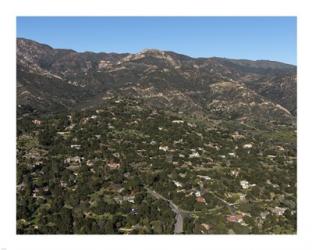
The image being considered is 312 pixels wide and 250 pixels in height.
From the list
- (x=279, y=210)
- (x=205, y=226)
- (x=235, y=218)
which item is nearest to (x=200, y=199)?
(x=235, y=218)

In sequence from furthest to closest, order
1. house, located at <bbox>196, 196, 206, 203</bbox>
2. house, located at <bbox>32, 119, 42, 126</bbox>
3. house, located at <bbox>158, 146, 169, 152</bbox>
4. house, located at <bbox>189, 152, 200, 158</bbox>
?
1. house, located at <bbox>32, 119, 42, 126</bbox>
2. house, located at <bbox>158, 146, 169, 152</bbox>
3. house, located at <bbox>189, 152, 200, 158</bbox>
4. house, located at <bbox>196, 196, 206, 203</bbox>

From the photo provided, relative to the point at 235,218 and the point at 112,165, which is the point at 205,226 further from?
the point at 112,165

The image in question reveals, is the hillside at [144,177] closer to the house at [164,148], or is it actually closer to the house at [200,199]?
the house at [200,199]

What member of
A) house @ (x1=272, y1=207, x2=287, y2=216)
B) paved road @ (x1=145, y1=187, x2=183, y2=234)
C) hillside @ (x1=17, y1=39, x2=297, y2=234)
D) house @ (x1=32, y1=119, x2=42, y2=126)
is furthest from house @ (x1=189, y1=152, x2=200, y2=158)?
house @ (x1=32, y1=119, x2=42, y2=126)

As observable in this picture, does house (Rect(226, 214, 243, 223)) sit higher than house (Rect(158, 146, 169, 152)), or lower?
lower

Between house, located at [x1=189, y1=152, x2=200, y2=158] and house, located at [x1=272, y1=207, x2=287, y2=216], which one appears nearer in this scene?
house, located at [x1=272, y1=207, x2=287, y2=216]

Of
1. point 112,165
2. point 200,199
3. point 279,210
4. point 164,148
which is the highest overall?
point 164,148

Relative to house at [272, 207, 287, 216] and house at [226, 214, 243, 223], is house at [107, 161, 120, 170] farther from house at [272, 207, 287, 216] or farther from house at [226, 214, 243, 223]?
house at [272, 207, 287, 216]

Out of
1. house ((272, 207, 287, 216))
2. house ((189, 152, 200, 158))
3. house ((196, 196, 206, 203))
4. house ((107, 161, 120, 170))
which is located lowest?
house ((272, 207, 287, 216))

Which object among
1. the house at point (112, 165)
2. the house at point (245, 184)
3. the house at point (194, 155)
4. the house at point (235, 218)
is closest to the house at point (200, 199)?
the house at point (235, 218)

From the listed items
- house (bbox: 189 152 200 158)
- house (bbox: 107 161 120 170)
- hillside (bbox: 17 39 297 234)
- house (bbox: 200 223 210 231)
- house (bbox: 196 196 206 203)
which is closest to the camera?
house (bbox: 200 223 210 231)
